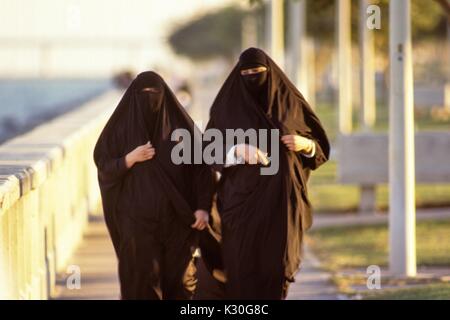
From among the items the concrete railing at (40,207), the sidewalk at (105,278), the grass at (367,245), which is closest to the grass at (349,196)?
the grass at (367,245)

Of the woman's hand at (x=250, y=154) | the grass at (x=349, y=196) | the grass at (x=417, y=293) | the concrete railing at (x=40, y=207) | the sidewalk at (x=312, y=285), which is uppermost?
the woman's hand at (x=250, y=154)

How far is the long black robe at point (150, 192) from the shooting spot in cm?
926

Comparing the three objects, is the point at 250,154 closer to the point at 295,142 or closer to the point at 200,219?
the point at 295,142

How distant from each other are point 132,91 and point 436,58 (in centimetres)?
7826

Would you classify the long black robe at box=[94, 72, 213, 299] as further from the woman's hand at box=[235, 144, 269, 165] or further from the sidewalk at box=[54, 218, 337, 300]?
the sidewalk at box=[54, 218, 337, 300]

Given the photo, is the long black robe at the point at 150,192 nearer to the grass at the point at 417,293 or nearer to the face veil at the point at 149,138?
the face veil at the point at 149,138

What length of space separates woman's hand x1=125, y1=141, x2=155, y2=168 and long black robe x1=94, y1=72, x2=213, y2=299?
5 cm

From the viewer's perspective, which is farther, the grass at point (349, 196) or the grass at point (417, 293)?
the grass at point (349, 196)

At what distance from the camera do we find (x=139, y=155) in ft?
30.1

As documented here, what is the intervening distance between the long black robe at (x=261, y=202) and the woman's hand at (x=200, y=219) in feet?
0.36

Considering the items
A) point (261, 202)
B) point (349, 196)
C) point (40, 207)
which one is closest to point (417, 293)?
point (261, 202)

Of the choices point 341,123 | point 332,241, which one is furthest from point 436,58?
point 332,241

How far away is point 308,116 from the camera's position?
9500 millimetres
